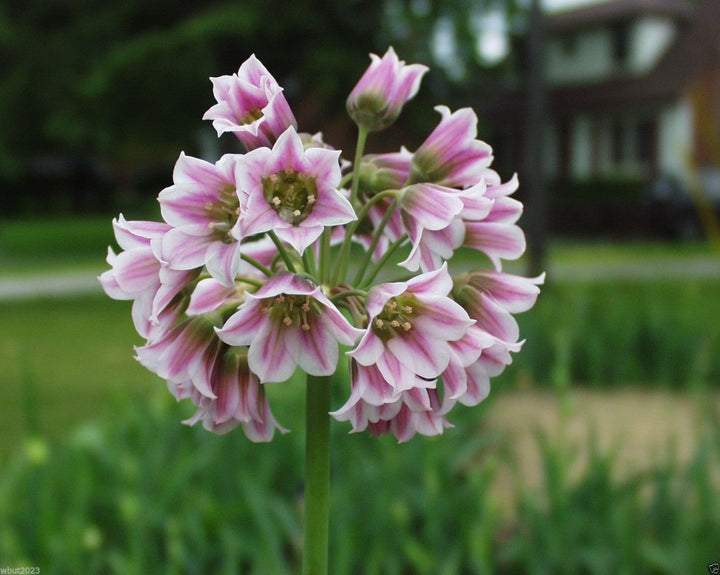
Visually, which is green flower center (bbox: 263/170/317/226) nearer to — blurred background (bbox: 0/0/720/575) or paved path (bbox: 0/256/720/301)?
blurred background (bbox: 0/0/720/575)

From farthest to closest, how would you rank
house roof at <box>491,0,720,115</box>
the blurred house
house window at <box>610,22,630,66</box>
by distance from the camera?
1. house window at <box>610,22,630,66</box>
2. house roof at <box>491,0,720,115</box>
3. the blurred house

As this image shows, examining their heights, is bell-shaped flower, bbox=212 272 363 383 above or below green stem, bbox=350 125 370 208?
below

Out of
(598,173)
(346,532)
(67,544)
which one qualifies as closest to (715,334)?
(346,532)

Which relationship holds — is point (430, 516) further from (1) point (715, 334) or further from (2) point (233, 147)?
(2) point (233, 147)

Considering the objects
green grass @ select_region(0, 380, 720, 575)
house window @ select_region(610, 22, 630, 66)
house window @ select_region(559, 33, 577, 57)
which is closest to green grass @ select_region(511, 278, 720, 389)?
green grass @ select_region(0, 380, 720, 575)

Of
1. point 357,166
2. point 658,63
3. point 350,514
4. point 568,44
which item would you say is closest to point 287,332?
point 357,166

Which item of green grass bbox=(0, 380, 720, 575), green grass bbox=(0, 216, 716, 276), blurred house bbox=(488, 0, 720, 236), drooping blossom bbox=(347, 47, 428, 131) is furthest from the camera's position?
blurred house bbox=(488, 0, 720, 236)
